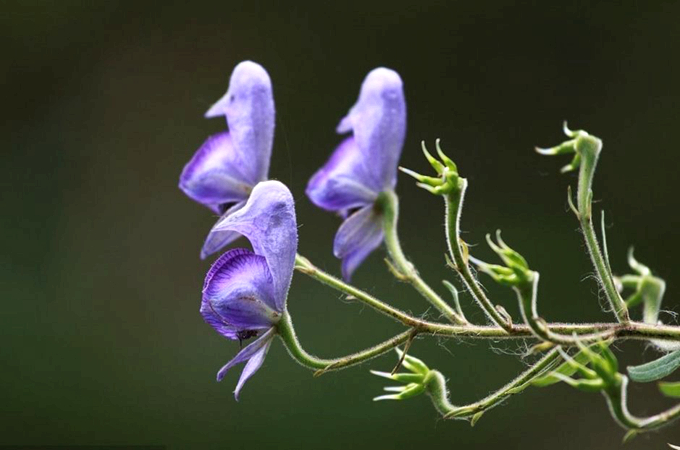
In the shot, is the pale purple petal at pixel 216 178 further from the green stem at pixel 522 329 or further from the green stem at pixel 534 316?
the green stem at pixel 534 316

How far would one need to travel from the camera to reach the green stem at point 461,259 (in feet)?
2.62

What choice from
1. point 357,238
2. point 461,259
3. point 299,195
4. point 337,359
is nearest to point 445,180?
point 461,259

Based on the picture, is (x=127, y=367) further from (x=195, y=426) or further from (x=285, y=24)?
(x=285, y=24)

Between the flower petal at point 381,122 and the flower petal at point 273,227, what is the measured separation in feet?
0.75

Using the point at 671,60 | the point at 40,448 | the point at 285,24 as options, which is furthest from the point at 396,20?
the point at 40,448

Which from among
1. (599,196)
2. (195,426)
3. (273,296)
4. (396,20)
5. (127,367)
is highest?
(396,20)

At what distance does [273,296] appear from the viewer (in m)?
0.87

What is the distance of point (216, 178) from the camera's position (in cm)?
107

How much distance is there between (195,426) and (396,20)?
68.9 inches

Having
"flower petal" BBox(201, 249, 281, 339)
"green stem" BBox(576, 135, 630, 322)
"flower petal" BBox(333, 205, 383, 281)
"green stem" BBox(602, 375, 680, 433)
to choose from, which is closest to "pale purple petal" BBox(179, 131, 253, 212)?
"flower petal" BBox(333, 205, 383, 281)

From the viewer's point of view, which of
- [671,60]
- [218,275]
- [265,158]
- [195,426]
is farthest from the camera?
[671,60]

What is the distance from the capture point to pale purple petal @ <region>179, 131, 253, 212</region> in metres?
1.07

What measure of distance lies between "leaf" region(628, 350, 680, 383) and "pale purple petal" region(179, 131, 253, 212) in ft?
1.49

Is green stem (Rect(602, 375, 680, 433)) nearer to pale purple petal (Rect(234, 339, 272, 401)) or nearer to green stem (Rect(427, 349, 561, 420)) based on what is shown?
green stem (Rect(427, 349, 561, 420))
